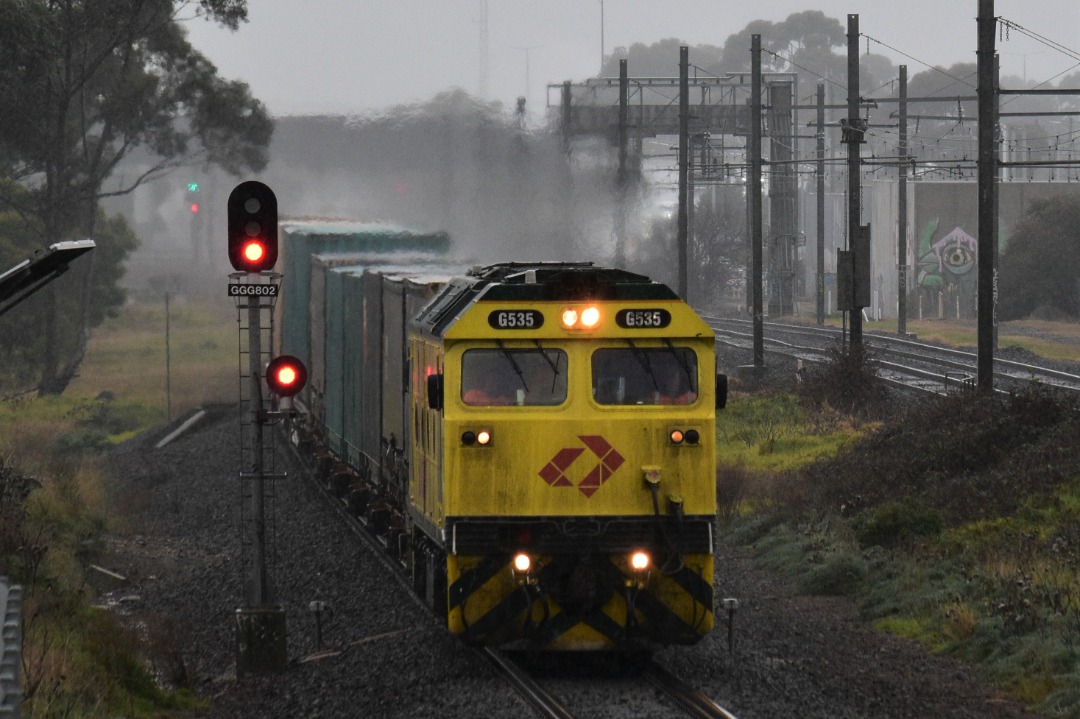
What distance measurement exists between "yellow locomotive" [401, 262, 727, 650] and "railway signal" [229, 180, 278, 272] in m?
2.55

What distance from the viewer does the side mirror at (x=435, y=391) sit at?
1168 cm

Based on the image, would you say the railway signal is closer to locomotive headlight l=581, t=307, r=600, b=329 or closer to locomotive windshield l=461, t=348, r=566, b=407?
locomotive windshield l=461, t=348, r=566, b=407

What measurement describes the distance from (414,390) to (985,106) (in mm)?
12527

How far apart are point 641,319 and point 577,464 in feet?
3.87

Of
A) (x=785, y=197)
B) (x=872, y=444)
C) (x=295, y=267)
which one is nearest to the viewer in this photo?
(x=872, y=444)

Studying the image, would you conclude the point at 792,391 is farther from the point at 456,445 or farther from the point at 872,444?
the point at 456,445

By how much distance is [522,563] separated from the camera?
11539mm

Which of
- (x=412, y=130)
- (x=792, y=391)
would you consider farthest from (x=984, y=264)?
(x=412, y=130)

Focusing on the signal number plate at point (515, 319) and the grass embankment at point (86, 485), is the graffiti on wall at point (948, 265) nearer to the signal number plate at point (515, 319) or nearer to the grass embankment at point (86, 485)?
the grass embankment at point (86, 485)

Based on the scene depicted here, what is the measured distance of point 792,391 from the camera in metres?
32.1

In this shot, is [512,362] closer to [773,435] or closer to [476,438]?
[476,438]

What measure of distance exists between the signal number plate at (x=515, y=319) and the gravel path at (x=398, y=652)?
101 inches

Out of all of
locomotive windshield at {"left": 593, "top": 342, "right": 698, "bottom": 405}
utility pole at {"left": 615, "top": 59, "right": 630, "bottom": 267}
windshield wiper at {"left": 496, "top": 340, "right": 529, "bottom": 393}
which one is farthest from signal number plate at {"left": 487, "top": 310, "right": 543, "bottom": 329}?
utility pole at {"left": 615, "top": 59, "right": 630, "bottom": 267}

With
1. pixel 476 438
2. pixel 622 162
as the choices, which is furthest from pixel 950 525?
pixel 622 162
